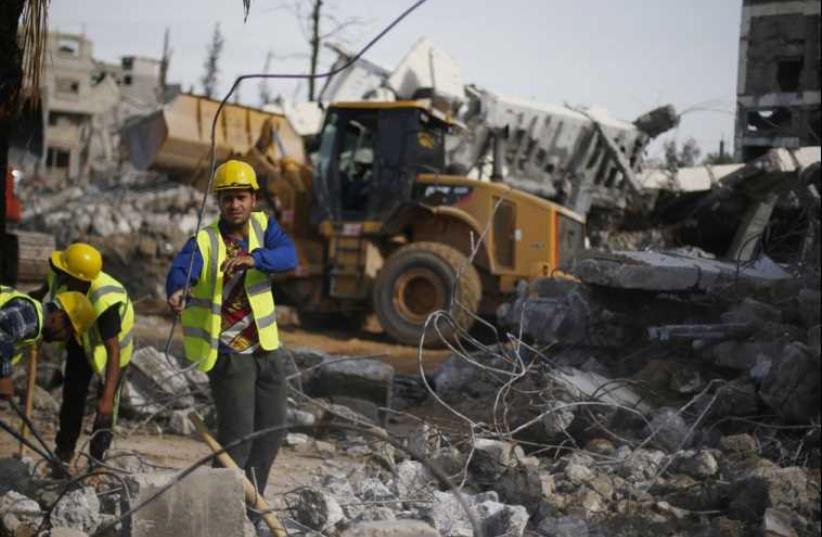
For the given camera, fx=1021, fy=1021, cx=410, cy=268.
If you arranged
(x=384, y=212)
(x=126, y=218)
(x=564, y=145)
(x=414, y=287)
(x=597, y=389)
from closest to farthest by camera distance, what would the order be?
(x=597, y=389), (x=414, y=287), (x=384, y=212), (x=564, y=145), (x=126, y=218)

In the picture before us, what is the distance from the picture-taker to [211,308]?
441 cm

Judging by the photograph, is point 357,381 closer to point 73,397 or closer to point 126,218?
point 73,397

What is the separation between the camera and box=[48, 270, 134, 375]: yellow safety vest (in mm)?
5316

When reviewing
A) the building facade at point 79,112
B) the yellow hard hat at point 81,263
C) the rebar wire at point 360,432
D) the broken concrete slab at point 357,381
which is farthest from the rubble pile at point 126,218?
the building facade at point 79,112

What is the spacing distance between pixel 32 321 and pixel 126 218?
16.4 meters

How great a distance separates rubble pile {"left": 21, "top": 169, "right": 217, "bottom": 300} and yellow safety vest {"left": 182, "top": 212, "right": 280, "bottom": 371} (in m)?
7.33

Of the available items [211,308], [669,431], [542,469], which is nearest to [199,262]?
[211,308]

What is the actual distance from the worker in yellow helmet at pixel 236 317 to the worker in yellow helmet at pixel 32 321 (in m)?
0.66

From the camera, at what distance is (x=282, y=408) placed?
4.64 metres

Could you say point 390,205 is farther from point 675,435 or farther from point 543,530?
point 543,530

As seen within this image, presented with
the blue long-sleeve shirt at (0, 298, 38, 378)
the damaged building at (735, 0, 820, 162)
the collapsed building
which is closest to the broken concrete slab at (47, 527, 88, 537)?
the blue long-sleeve shirt at (0, 298, 38, 378)

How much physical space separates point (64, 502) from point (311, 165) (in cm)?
911

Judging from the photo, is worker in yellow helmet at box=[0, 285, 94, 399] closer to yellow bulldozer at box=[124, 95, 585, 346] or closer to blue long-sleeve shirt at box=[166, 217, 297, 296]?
blue long-sleeve shirt at box=[166, 217, 297, 296]

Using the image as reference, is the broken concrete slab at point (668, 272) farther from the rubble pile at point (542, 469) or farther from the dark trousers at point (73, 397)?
the dark trousers at point (73, 397)
